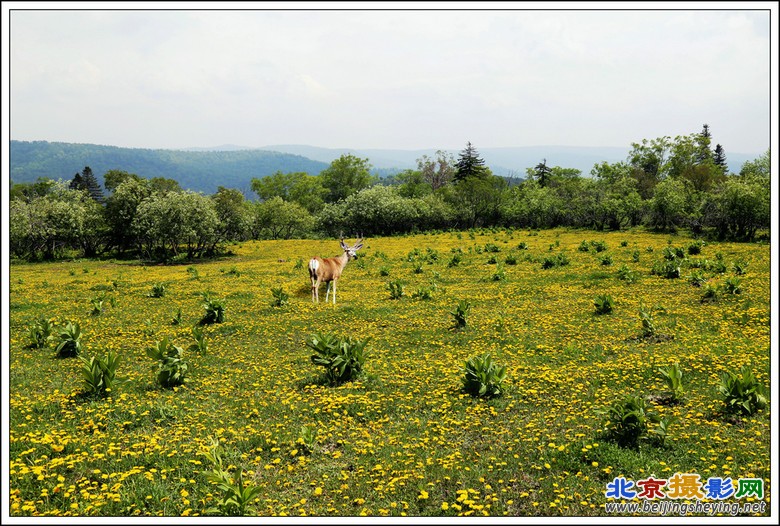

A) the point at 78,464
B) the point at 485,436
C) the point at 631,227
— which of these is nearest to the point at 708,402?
the point at 485,436

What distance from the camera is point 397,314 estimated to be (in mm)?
19500

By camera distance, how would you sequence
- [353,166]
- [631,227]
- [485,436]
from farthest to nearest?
1. [353,166]
2. [631,227]
3. [485,436]

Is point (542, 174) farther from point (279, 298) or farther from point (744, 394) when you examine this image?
point (744, 394)

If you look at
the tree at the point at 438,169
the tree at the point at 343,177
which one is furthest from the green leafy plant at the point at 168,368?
the tree at the point at 343,177

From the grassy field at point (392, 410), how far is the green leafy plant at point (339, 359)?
0.33 meters

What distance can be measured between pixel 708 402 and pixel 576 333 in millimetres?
5962

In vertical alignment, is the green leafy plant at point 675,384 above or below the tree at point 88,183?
below

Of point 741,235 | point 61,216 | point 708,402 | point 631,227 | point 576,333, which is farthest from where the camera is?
point 631,227

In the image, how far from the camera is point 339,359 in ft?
39.4

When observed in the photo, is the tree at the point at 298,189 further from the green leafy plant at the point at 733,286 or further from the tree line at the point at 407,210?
the green leafy plant at the point at 733,286

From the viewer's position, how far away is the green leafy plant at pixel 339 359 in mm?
12047

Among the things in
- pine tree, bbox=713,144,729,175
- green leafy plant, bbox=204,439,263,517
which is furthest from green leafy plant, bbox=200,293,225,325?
pine tree, bbox=713,144,729,175

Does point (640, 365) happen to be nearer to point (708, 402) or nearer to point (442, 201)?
point (708, 402)

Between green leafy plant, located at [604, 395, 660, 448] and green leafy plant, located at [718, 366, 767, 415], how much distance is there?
6.63 feet
